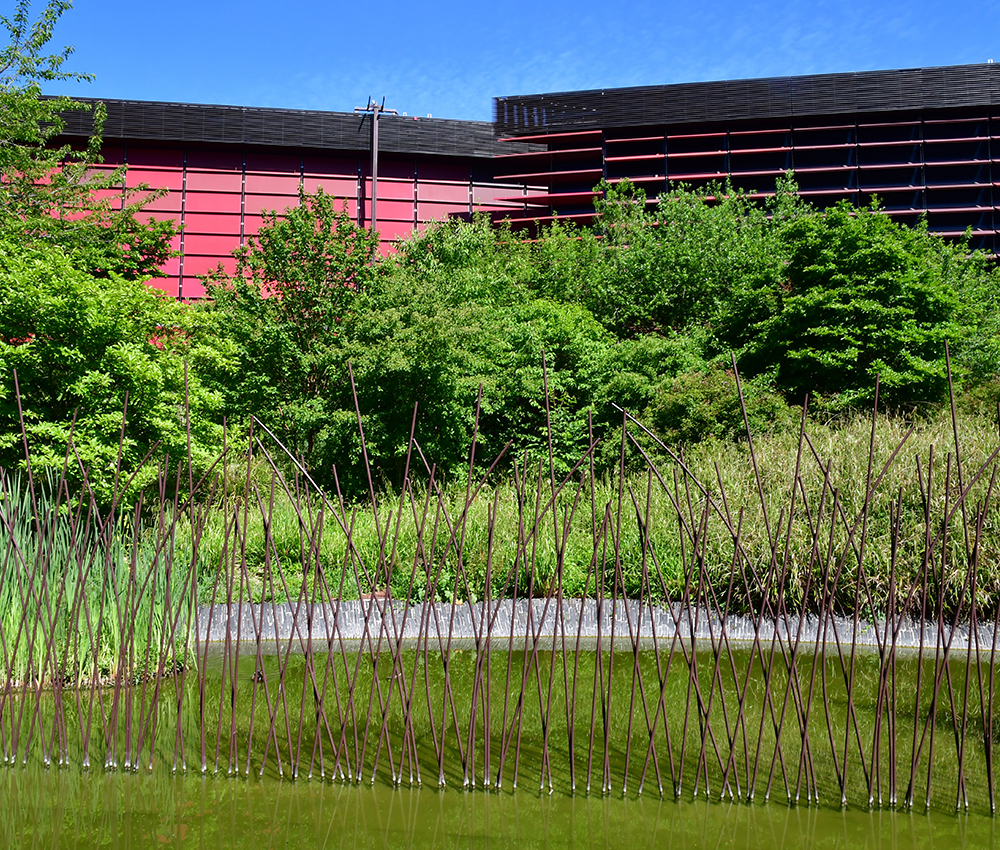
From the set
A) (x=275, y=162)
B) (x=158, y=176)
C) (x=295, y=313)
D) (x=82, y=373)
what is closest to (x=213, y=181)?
(x=158, y=176)

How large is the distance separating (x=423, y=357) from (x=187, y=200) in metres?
22.7

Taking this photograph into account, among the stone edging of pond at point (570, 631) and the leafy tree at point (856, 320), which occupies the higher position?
the leafy tree at point (856, 320)

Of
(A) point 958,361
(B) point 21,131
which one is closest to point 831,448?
(A) point 958,361

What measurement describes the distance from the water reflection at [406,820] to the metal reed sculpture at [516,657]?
0.11m

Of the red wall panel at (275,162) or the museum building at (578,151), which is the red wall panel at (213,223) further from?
the red wall panel at (275,162)

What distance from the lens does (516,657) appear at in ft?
20.5

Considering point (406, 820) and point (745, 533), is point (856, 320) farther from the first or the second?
point (406, 820)

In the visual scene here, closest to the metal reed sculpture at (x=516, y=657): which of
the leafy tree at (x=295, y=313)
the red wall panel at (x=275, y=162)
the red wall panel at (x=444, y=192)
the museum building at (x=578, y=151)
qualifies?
the leafy tree at (x=295, y=313)

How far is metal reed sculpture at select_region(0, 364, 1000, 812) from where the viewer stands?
11.0 feet

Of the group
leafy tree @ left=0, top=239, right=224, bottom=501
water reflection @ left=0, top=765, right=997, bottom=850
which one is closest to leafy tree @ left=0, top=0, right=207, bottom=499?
leafy tree @ left=0, top=239, right=224, bottom=501

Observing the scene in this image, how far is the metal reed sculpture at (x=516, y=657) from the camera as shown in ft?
11.0

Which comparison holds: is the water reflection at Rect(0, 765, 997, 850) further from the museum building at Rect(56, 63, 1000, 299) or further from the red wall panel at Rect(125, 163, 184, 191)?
the red wall panel at Rect(125, 163, 184, 191)

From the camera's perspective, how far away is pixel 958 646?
6.56 meters

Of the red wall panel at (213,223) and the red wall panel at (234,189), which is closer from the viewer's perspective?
the red wall panel at (234,189)
